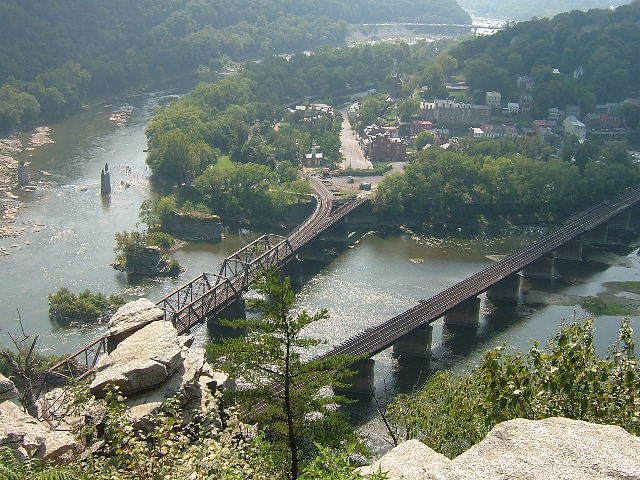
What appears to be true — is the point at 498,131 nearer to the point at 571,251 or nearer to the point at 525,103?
the point at 525,103

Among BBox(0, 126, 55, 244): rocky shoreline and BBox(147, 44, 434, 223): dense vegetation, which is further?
BBox(147, 44, 434, 223): dense vegetation

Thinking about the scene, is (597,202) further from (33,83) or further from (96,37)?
(96,37)

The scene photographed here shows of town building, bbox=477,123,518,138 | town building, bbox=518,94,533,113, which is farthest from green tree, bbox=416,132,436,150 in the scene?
town building, bbox=518,94,533,113

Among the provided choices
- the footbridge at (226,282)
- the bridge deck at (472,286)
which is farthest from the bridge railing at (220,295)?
the bridge deck at (472,286)

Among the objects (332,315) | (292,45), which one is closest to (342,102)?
(292,45)

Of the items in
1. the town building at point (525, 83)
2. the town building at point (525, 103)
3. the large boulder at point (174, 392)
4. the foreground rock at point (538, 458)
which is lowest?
the town building at point (525, 103)

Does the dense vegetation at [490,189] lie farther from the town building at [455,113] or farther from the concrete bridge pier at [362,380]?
the concrete bridge pier at [362,380]

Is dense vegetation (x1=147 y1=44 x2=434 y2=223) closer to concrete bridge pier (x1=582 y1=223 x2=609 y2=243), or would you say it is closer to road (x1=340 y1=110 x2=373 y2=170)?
road (x1=340 y1=110 x2=373 y2=170)

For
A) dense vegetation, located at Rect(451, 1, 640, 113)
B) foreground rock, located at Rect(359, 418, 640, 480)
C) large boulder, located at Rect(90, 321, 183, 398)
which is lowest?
dense vegetation, located at Rect(451, 1, 640, 113)
